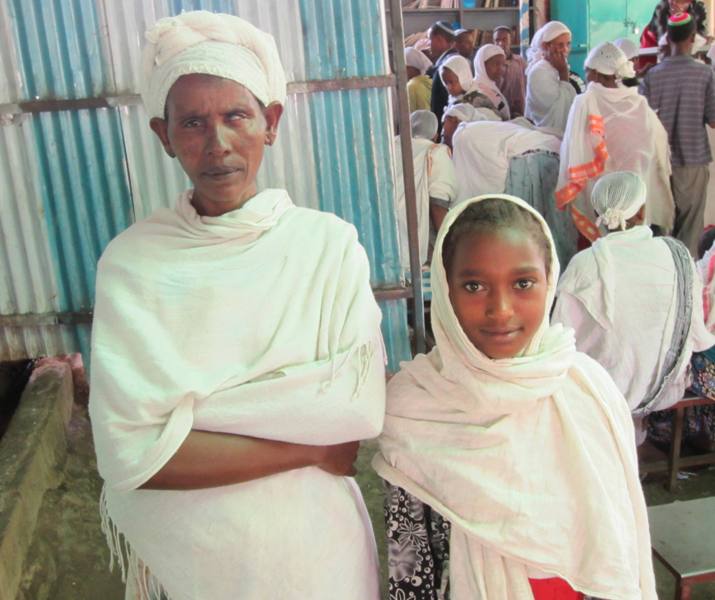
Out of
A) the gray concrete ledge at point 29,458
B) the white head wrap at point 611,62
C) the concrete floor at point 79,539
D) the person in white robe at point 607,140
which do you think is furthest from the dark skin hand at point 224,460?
the white head wrap at point 611,62

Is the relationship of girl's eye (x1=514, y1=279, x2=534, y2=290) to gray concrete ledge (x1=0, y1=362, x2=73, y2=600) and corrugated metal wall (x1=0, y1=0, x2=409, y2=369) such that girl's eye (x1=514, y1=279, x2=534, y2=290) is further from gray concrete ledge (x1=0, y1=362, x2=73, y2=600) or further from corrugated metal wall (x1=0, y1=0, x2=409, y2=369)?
gray concrete ledge (x1=0, y1=362, x2=73, y2=600)

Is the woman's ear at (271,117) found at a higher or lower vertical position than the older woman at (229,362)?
higher

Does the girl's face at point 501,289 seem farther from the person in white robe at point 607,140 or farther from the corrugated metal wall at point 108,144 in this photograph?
the person in white robe at point 607,140

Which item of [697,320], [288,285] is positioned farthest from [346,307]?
[697,320]

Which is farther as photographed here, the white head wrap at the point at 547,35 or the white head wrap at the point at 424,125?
the white head wrap at the point at 547,35

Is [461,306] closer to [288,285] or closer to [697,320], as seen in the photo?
[288,285]

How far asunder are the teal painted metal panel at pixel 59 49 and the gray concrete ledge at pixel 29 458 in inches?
38.5

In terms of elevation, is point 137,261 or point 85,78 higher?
point 85,78

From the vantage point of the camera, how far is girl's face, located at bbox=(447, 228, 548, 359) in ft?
4.49

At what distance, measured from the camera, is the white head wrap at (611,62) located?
4.89 meters

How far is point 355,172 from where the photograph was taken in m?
2.37

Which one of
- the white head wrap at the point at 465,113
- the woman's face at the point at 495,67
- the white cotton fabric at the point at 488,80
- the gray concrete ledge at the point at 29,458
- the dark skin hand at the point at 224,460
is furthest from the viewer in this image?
the woman's face at the point at 495,67

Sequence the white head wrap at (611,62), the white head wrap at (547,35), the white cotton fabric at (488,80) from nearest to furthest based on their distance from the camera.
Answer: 1. the white head wrap at (611,62)
2. the white head wrap at (547,35)
3. the white cotton fabric at (488,80)

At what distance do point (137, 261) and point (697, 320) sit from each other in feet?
8.34
